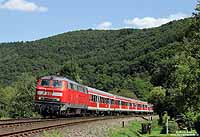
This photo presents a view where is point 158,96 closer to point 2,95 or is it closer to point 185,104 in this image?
point 2,95

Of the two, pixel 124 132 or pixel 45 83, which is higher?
pixel 45 83

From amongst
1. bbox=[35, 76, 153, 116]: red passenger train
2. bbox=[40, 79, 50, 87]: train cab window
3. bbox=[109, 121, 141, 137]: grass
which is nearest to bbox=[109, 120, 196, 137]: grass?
bbox=[109, 121, 141, 137]: grass

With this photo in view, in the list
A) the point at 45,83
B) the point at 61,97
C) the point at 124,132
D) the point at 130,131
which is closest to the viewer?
the point at 124,132

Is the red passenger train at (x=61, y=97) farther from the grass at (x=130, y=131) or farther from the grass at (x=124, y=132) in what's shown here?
the grass at (x=124, y=132)

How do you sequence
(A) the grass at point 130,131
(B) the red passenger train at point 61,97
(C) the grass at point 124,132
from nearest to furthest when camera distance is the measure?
1. (C) the grass at point 124,132
2. (A) the grass at point 130,131
3. (B) the red passenger train at point 61,97

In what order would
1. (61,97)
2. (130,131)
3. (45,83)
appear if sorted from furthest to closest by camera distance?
(130,131) < (45,83) < (61,97)

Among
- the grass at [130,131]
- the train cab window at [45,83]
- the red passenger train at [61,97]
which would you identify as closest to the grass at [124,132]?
the grass at [130,131]

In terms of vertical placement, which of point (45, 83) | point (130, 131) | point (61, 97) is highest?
point (45, 83)

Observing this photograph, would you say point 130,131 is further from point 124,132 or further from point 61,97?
point 61,97

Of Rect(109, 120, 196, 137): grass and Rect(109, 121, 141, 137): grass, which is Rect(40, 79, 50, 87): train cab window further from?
Rect(109, 121, 141, 137): grass

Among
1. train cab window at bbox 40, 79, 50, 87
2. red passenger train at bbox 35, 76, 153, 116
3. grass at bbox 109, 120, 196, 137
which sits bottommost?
grass at bbox 109, 120, 196, 137

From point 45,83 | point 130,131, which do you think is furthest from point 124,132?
point 45,83

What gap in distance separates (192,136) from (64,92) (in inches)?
630

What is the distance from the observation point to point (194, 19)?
37.0 metres
